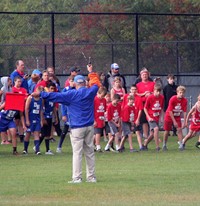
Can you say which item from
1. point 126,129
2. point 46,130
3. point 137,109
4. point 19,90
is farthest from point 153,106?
point 19,90

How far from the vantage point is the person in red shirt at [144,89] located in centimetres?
2339

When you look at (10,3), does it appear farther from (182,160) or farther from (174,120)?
(182,160)

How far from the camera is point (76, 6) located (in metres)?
52.7

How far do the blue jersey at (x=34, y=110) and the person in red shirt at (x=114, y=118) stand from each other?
219 cm

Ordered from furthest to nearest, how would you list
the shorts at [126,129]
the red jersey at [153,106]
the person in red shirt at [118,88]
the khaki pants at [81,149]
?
the person in red shirt at [118,88]
the red jersey at [153,106]
the shorts at [126,129]
the khaki pants at [81,149]

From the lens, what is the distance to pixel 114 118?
899 inches

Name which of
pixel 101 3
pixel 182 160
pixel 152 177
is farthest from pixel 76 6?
pixel 152 177

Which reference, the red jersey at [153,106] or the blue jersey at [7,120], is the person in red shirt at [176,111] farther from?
the blue jersey at [7,120]

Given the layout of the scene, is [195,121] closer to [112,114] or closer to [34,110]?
[112,114]

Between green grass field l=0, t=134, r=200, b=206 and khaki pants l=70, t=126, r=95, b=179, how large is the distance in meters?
0.27

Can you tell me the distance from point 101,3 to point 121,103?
74.4 ft

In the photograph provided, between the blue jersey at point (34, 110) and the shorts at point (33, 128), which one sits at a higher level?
the blue jersey at point (34, 110)

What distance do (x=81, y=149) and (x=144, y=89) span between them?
8.97 meters

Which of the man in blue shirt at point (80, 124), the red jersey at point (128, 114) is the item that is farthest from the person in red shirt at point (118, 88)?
the man in blue shirt at point (80, 124)
